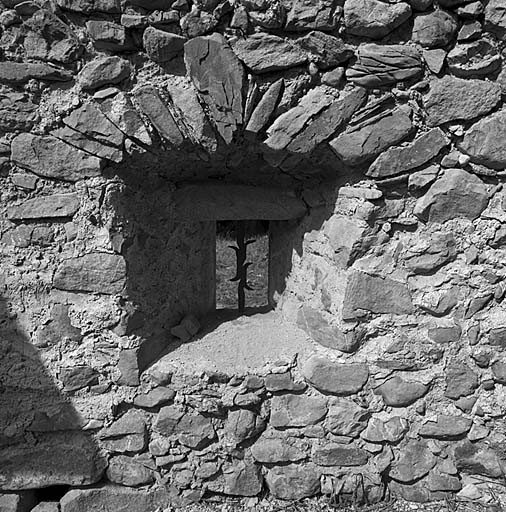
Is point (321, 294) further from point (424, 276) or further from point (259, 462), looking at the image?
point (259, 462)

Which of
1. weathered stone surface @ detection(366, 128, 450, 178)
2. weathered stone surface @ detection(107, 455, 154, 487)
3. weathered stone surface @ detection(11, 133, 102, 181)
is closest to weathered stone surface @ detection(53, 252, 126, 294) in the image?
weathered stone surface @ detection(11, 133, 102, 181)

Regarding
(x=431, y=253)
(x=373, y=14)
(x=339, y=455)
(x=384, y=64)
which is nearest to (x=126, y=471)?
(x=339, y=455)

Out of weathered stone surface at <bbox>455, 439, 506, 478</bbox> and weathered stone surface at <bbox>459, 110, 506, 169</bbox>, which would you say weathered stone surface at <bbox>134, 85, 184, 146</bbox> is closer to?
weathered stone surface at <bbox>459, 110, 506, 169</bbox>

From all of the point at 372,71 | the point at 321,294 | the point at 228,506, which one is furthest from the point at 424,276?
the point at 228,506

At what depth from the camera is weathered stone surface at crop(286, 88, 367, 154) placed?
1.88 metres

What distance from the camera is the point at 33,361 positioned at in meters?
2.09

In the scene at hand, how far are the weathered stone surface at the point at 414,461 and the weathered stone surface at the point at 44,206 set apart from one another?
67.0 inches

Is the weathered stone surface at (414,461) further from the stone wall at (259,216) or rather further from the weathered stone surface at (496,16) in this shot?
the weathered stone surface at (496,16)

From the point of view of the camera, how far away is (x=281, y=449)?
219 centimetres

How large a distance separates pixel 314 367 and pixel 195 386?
507 millimetres

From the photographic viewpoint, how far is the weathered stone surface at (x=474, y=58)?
1.84 metres

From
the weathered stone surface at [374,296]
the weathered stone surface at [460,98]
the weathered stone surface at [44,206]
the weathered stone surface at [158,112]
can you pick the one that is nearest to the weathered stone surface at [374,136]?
the weathered stone surface at [460,98]

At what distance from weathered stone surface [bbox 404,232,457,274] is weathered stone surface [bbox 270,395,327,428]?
0.69 metres

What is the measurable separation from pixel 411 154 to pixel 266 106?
58 centimetres
